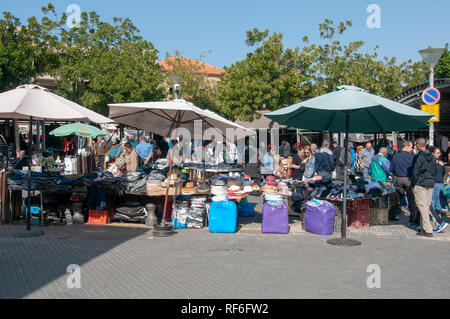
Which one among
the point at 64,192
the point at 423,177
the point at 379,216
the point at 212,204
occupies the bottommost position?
the point at 379,216

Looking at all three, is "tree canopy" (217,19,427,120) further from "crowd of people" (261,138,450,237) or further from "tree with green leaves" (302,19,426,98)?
"crowd of people" (261,138,450,237)

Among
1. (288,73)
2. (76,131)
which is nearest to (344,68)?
(288,73)

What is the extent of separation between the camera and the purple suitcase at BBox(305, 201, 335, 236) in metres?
9.73

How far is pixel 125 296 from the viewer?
555cm

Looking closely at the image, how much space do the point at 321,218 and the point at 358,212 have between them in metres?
1.35

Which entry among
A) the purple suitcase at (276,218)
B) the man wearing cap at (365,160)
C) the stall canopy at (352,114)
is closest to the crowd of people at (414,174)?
the stall canopy at (352,114)

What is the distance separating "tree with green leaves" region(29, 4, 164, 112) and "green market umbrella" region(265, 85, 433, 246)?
86.4 ft

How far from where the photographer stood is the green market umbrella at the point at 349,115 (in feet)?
28.1

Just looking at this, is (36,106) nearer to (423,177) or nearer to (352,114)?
(352,114)

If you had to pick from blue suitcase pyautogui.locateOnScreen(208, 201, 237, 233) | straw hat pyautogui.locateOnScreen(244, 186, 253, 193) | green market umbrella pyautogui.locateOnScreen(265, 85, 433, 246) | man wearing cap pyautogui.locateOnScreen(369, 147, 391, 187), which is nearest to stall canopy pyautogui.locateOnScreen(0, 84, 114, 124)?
blue suitcase pyautogui.locateOnScreen(208, 201, 237, 233)

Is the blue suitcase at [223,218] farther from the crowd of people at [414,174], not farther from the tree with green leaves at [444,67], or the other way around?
the tree with green leaves at [444,67]

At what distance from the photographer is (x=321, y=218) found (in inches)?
384

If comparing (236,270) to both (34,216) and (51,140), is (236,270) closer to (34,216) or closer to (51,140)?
(34,216)
